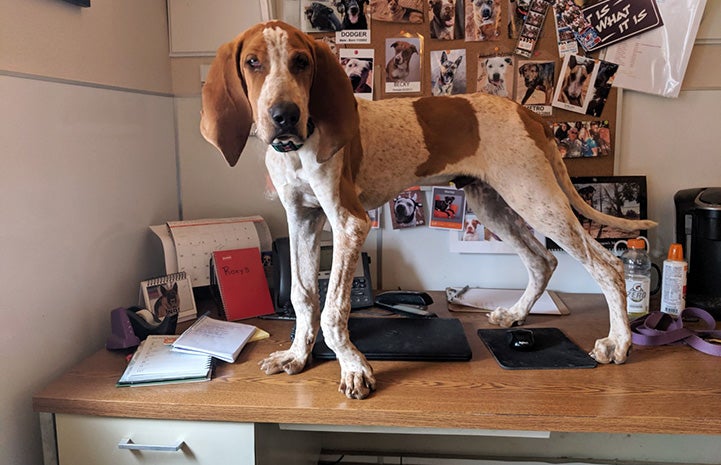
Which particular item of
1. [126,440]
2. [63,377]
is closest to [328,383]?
[126,440]

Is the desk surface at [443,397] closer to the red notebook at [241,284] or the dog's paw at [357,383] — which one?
the dog's paw at [357,383]

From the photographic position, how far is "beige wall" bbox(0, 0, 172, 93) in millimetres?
989

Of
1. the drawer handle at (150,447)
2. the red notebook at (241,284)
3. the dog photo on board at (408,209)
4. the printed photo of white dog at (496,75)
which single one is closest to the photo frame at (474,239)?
the dog photo on board at (408,209)

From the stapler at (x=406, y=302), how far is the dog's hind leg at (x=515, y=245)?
173mm

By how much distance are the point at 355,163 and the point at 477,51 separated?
0.67 m

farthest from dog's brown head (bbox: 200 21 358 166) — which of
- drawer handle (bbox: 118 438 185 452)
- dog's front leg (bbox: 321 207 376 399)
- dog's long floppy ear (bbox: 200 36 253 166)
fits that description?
drawer handle (bbox: 118 438 185 452)

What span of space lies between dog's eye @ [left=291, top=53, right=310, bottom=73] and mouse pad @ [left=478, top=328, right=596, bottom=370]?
0.71m

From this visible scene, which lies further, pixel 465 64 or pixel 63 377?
pixel 465 64

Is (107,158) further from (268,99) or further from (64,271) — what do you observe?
Answer: (268,99)

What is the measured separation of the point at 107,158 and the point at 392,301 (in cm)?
82

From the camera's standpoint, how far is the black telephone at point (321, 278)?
55.1 inches

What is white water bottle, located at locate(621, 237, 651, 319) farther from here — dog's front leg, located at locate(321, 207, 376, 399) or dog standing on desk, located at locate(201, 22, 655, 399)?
dog's front leg, located at locate(321, 207, 376, 399)

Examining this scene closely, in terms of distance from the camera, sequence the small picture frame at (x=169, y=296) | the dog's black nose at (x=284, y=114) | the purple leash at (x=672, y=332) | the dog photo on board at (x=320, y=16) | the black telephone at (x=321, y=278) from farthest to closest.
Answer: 1. the dog photo on board at (x=320, y=16)
2. the black telephone at (x=321, y=278)
3. the small picture frame at (x=169, y=296)
4. the purple leash at (x=672, y=332)
5. the dog's black nose at (x=284, y=114)

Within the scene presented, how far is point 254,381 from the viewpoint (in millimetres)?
1007
